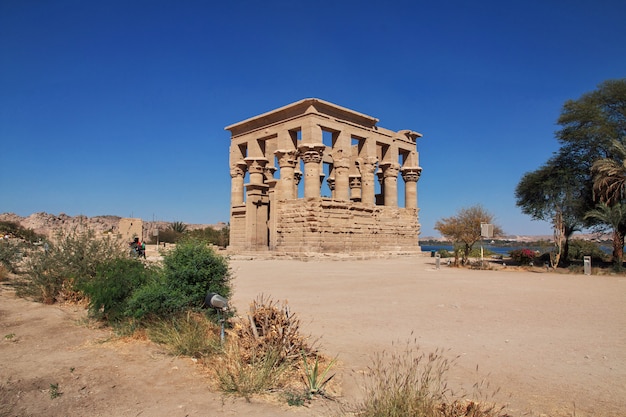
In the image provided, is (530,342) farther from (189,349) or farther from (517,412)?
(189,349)

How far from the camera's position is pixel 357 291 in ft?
35.8

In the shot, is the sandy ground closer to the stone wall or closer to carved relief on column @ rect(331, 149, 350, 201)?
the stone wall

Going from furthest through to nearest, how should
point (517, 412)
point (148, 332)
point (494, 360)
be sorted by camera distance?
point (148, 332) → point (494, 360) → point (517, 412)

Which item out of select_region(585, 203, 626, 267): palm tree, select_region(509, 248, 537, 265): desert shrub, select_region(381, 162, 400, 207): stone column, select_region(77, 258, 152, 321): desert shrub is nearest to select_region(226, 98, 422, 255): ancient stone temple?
select_region(381, 162, 400, 207): stone column

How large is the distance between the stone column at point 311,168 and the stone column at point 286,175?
4.18 ft

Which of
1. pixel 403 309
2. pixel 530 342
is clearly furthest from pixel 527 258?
pixel 530 342

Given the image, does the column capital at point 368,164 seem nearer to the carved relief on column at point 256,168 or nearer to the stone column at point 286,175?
the stone column at point 286,175

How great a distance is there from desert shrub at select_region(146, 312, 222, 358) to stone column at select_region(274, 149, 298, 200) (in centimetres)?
1971

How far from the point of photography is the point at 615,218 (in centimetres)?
1698

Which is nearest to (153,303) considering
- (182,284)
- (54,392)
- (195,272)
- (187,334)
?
(182,284)

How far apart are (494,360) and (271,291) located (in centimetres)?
652

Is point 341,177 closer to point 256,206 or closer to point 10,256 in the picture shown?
point 256,206

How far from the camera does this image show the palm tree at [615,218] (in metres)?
17.0

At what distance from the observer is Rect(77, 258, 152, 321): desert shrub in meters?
6.42
